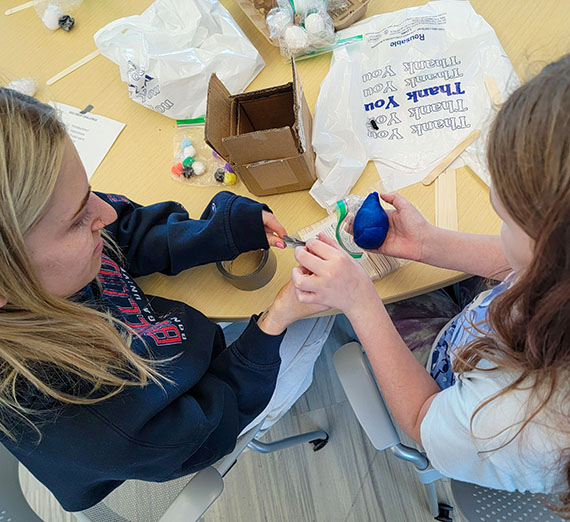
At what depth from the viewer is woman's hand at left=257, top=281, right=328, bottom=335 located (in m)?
0.71

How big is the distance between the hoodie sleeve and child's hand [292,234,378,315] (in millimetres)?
104

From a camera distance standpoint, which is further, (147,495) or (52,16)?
(52,16)

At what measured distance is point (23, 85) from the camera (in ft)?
3.24

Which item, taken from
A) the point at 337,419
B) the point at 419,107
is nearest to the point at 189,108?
the point at 419,107

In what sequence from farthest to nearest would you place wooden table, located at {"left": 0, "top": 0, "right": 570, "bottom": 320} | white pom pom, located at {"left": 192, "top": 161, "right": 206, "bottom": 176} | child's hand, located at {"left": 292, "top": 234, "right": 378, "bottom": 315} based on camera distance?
1. white pom pom, located at {"left": 192, "top": 161, "right": 206, "bottom": 176}
2. wooden table, located at {"left": 0, "top": 0, "right": 570, "bottom": 320}
3. child's hand, located at {"left": 292, "top": 234, "right": 378, "bottom": 315}

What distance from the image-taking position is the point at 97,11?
1063 millimetres

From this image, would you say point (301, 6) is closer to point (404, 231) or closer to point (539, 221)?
point (404, 231)

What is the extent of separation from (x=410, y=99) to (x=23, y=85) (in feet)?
2.63

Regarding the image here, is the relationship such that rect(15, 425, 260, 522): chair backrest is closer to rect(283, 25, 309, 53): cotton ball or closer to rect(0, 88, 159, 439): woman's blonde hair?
rect(0, 88, 159, 439): woman's blonde hair

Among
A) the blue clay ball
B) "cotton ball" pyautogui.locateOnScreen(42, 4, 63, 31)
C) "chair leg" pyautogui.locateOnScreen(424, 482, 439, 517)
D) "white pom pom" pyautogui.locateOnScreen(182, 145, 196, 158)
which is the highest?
"cotton ball" pyautogui.locateOnScreen(42, 4, 63, 31)

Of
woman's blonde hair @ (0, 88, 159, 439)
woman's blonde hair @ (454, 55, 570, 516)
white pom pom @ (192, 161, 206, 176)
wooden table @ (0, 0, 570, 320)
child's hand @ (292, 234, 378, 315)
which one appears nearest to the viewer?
woman's blonde hair @ (454, 55, 570, 516)

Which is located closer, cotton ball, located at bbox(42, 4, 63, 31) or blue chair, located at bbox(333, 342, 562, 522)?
blue chair, located at bbox(333, 342, 562, 522)

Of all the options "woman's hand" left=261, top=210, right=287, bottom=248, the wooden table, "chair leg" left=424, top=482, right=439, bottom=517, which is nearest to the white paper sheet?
the wooden table

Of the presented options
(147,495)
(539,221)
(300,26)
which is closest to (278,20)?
(300,26)
